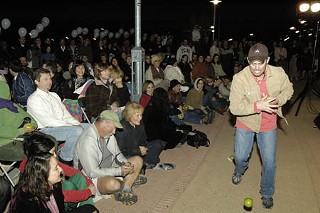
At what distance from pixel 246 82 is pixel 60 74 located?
17.0 ft

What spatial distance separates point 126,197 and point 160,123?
6.53ft

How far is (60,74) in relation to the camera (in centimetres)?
806

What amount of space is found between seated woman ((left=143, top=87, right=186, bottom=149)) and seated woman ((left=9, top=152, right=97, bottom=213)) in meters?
3.11

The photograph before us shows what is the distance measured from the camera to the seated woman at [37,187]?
2727 mm

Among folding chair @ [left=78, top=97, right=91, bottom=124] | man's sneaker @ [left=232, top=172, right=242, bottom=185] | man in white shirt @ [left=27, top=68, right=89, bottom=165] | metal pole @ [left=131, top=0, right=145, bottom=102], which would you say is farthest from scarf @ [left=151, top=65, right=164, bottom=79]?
man's sneaker @ [left=232, top=172, right=242, bottom=185]

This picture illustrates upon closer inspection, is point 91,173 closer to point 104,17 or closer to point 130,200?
point 130,200

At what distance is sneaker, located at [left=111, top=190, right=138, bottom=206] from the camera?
14.5ft

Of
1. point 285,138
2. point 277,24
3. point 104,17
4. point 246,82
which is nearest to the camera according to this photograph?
point 246,82

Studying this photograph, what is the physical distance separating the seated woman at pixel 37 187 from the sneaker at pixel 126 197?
5.01ft

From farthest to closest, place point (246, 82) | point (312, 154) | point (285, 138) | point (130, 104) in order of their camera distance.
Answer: point (285, 138)
point (312, 154)
point (130, 104)
point (246, 82)

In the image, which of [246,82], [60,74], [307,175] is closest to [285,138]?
[307,175]

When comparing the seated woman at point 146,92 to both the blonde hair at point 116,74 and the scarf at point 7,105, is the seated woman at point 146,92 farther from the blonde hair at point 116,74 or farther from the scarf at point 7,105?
the scarf at point 7,105

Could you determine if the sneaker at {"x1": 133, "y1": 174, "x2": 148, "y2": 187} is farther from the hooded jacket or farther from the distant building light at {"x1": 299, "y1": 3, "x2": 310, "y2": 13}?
the distant building light at {"x1": 299, "y1": 3, "x2": 310, "y2": 13}

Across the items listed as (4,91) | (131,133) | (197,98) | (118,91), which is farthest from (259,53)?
(197,98)
